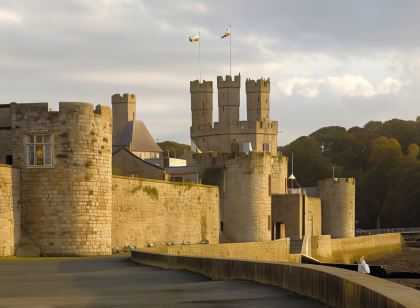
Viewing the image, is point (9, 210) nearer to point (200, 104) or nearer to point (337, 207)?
point (337, 207)

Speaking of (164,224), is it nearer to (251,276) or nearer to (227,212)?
(227,212)

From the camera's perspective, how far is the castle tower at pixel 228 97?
135500mm

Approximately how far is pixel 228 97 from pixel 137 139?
44553 mm

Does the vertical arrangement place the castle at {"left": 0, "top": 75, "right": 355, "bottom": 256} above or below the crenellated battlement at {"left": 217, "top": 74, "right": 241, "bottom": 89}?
below

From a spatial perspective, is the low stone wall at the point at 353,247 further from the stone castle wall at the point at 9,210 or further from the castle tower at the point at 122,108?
the castle tower at the point at 122,108

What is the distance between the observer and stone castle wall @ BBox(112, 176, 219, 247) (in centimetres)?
4225

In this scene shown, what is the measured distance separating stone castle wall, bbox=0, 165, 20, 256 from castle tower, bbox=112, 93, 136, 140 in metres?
92.5

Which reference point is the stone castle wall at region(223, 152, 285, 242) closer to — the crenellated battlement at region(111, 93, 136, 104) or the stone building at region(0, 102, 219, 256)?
the stone building at region(0, 102, 219, 256)

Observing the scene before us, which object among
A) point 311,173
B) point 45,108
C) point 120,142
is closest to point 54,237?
point 45,108

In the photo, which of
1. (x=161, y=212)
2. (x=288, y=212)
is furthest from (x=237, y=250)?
(x=288, y=212)

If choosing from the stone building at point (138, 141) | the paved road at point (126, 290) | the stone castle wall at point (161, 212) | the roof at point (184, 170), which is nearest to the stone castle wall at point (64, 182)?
the stone castle wall at point (161, 212)

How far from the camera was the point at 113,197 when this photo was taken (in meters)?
41.3

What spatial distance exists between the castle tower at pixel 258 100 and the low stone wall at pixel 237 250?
87.0 meters

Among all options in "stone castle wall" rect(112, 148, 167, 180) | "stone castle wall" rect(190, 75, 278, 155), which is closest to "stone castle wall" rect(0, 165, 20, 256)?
"stone castle wall" rect(112, 148, 167, 180)
